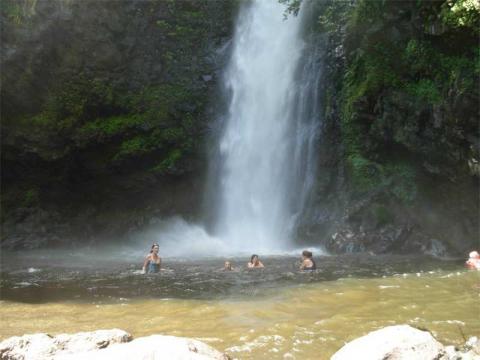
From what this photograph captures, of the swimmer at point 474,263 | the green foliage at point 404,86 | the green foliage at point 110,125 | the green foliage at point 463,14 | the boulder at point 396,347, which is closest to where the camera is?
the boulder at point 396,347

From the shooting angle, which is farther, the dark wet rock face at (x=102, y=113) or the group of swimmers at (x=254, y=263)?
the dark wet rock face at (x=102, y=113)

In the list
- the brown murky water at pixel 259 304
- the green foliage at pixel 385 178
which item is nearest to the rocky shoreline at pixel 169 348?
the brown murky water at pixel 259 304

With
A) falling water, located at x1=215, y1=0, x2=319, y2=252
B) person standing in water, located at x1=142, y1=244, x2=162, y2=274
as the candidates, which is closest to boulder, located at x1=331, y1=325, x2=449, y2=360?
person standing in water, located at x1=142, y1=244, x2=162, y2=274

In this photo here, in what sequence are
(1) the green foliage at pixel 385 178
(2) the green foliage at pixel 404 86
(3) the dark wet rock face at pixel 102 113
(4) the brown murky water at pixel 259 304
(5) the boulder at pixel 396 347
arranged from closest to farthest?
(5) the boulder at pixel 396 347 < (4) the brown murky water at pixel 259 304 < (2) the green foliage at pixel 404 86 < (1) the green foliage at pixel 385 178 < (3) the dark wet rock face at pixel 102 113

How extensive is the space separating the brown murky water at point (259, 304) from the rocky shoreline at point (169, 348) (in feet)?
2.89

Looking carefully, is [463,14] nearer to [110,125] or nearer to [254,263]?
[254,263]

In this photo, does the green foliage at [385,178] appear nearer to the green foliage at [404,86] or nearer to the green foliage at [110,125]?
the green foliage at [404,86]

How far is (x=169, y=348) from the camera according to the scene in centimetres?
482

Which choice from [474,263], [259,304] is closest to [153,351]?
[259,304]

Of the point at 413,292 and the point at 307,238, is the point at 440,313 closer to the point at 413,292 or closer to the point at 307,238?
the point at 413,292

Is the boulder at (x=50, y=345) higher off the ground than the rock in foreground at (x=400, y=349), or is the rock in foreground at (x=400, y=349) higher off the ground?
the boulder at (x=50, y=345)

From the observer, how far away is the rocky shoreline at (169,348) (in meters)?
4.80

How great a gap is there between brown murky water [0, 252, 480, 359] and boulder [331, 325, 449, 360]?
0.82 metres

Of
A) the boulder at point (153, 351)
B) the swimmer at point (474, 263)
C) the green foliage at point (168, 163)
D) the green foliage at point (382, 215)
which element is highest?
the green foliage at point (168, 163)
